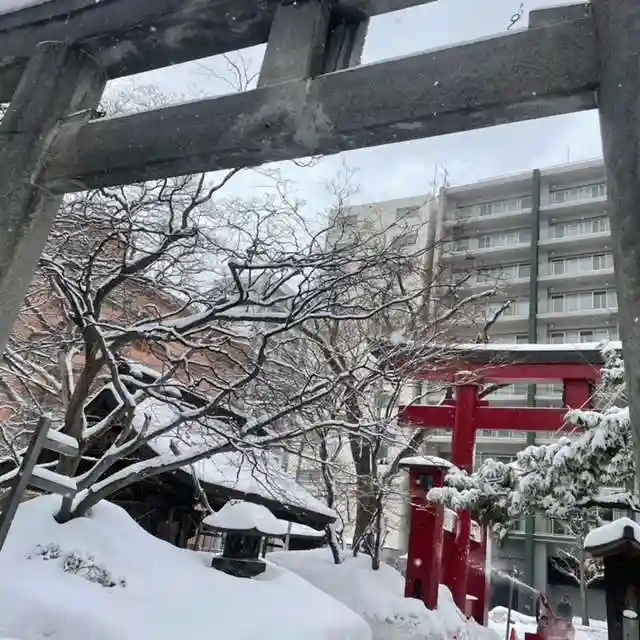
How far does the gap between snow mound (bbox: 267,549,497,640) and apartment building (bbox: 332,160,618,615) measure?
65.2ft

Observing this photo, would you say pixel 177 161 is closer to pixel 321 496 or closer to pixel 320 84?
pixel 320 84

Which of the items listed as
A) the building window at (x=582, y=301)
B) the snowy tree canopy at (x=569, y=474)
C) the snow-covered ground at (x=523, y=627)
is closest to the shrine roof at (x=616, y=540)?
the snowy tree canopy at (x=569, y=474)

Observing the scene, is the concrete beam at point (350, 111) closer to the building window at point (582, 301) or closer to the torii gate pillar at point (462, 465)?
the torii gate pillar at point (462, 465)

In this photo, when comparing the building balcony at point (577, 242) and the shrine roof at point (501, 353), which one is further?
the building balcony at point (577, 242)

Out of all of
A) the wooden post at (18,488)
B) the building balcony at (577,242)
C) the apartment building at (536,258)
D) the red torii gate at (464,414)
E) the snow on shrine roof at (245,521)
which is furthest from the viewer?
the building balcony at (577,242)

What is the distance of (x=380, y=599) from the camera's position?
1070 cm

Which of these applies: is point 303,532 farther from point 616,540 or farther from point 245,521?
point 616,540

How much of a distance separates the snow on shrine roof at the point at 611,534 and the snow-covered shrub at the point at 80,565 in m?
4.94

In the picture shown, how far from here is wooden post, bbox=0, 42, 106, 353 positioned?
8.96 ft

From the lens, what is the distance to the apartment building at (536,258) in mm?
31953

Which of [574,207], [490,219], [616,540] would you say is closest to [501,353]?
[616,540]

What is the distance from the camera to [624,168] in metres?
1.76

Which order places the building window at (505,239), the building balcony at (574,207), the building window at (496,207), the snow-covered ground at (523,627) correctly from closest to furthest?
the snow-covered ground at (523,627)
the building balcony at (574,207)
the building window at (505,239)
the building window at (496,207)

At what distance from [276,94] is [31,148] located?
50.7 inches
